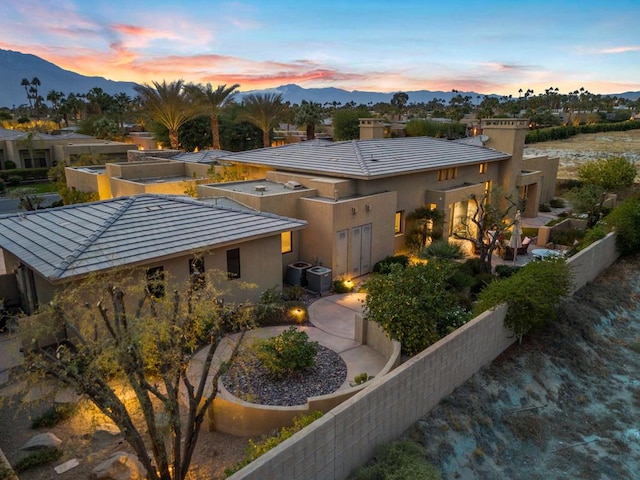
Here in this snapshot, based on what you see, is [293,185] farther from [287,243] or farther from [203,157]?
[203,157]

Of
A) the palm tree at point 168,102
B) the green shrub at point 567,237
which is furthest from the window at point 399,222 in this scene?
the palm tree at point 168,102

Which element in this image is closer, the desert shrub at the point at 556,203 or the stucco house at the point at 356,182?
the stucco house at the point at 356,182

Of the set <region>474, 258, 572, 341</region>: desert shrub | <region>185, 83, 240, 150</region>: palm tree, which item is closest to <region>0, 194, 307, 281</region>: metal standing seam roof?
<region>474, 258, 572, 341</region>: desert shrub

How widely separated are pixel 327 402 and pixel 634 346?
40.9 ft

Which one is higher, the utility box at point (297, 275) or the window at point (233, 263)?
the window at point (233, 263)

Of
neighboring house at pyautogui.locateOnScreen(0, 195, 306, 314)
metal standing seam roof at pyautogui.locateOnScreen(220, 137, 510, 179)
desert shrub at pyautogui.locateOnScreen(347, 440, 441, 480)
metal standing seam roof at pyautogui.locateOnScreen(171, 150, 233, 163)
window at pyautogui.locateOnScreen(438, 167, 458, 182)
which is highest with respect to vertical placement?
metal standing seam roof at pyautogui.locateOnScreen(220, 137, 510, 179)

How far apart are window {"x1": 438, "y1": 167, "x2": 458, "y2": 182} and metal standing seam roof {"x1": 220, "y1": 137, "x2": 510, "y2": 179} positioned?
1.97ft

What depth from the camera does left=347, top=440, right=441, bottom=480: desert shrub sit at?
9.01 m

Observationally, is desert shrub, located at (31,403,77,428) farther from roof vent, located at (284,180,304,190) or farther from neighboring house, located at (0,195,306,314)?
roof vent, located at (284,180,304,190)

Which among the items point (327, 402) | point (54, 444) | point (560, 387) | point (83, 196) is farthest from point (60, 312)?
point (83, 196)

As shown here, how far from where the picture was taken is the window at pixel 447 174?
90.5 feet

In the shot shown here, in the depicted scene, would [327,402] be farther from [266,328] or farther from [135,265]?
[135,265]

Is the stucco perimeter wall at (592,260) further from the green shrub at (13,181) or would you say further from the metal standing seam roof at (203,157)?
the green shrub at (13,181)

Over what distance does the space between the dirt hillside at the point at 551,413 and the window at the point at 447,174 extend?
457 inches
